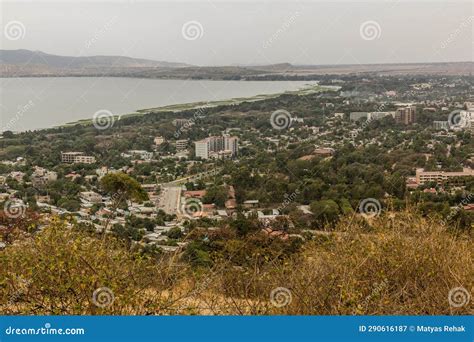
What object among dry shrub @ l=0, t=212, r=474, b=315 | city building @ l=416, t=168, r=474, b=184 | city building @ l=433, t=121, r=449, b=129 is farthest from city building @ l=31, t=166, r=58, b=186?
city building @ l=433, t=121, r=449, b=129

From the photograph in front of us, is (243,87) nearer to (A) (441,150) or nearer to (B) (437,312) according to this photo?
(A) (441,150)

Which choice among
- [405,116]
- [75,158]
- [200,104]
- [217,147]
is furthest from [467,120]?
[75,158]

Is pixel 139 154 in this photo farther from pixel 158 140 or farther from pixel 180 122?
pixel 180 122

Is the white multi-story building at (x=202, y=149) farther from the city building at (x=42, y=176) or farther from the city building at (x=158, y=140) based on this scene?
the city building at (x=42, y=176)

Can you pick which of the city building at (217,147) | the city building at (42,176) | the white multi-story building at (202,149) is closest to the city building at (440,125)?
the city building at (217,147)

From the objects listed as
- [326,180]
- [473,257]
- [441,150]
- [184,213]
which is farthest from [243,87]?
[473,257]

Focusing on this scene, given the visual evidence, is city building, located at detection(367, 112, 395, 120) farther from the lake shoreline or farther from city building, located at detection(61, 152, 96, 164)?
city building, located at detection(61, 152, 96, 164)
